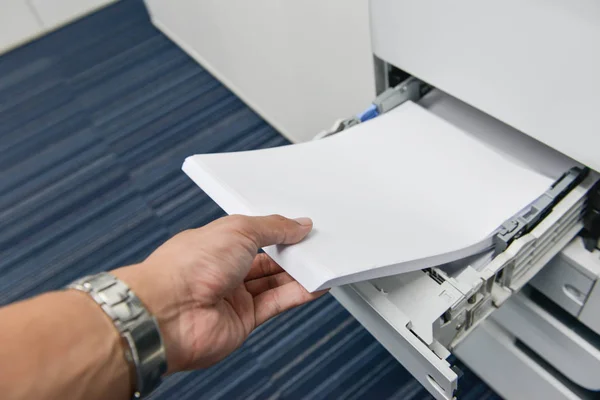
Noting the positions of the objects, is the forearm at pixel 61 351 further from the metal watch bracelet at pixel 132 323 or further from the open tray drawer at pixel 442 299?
the open tray drawer at pixel 442 299

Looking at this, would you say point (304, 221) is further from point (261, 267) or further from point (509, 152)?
point (509, 152)

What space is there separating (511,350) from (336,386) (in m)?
0.40

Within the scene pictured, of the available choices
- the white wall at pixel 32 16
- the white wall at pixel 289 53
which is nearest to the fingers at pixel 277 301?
the white wall at pixel 289 53

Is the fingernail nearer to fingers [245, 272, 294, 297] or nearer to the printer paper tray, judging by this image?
the printer paper tray

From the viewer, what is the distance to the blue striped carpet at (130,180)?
1.22 m

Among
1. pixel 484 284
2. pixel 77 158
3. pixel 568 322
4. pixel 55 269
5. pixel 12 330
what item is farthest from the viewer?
pixel 77 158

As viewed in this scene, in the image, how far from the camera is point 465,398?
1.14m

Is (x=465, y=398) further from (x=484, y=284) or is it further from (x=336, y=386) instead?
(x=484, y=284)

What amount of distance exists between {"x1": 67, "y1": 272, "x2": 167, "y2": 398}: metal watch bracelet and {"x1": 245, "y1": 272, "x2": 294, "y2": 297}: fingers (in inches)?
8.7

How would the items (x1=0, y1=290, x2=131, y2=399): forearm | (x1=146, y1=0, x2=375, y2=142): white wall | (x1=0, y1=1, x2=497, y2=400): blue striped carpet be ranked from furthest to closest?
(x1=0, y1=1, x2=497, y2=400): blue striped carpet < (x1=146, y1=0, x2=375, y2=142): white wall < (x1=0, y1=290, x2=131, y2=399): forearm

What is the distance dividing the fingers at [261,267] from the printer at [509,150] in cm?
12

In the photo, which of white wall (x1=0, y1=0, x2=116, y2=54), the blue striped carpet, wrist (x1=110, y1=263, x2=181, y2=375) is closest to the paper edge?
wrist (x1=110, y1=263, x2=181, y2=375)

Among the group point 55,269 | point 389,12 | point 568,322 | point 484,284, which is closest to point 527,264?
point 484,284

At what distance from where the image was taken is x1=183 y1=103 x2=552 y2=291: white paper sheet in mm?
592
